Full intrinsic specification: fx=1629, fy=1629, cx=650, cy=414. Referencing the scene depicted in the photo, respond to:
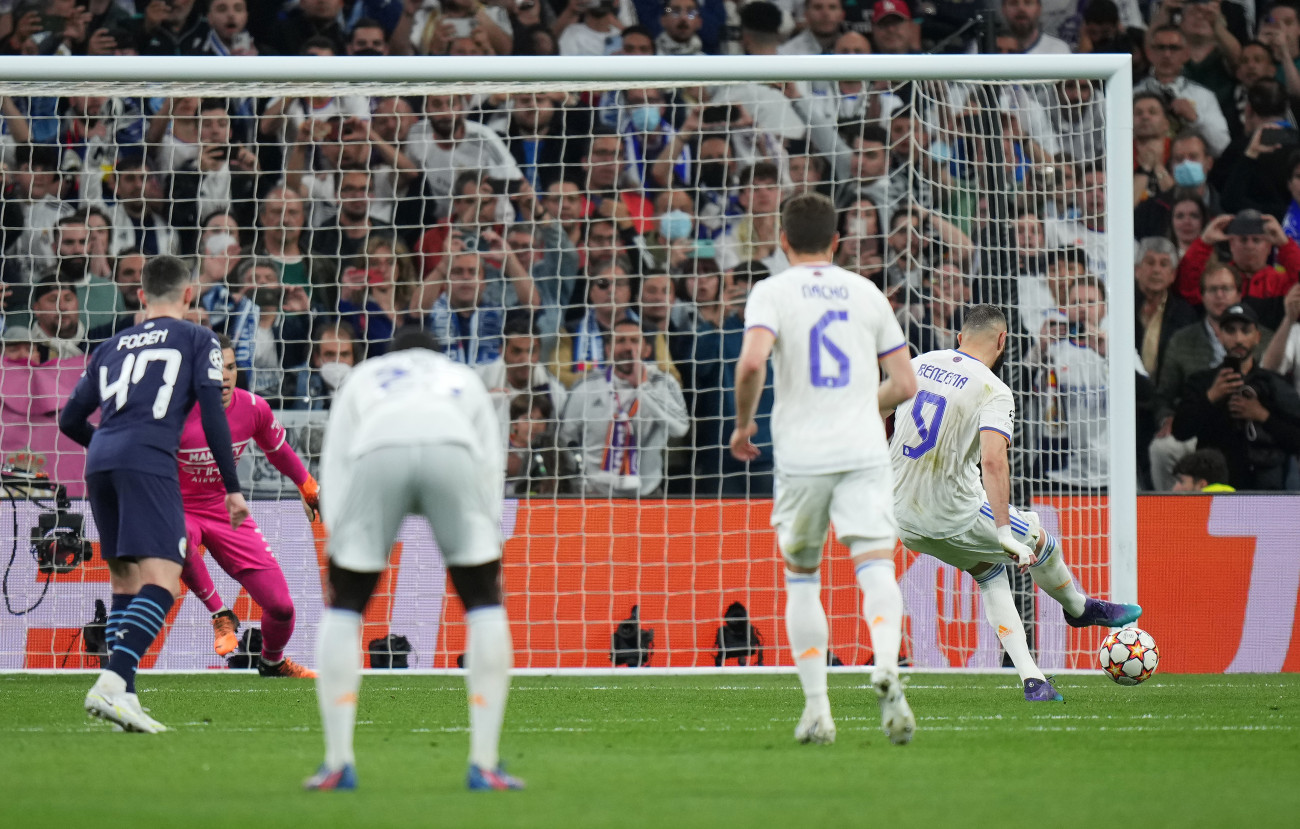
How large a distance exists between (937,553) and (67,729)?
4.78 meters

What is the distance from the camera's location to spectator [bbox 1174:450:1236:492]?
12484 millimetres

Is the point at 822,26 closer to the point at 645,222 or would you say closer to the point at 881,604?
the point at 645,222

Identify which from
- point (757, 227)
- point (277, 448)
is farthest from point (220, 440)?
point (757, 227)

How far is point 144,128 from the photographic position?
1334 cm

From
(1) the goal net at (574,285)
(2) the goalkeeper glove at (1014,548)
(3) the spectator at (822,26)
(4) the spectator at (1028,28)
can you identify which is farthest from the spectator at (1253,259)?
(2) the goalkeeper glove at (1014,548)

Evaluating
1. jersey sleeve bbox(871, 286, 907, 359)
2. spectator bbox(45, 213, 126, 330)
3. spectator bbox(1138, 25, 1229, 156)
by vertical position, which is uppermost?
spectator bbox(1138, 25, 1229, 156)

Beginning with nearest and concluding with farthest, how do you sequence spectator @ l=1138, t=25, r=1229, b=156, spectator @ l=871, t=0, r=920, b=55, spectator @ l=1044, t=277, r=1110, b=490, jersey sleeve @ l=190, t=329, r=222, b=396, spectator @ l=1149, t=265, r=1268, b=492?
jersey sleeve @ l=190, t=329, r=222, b=396
spectator @ l=1044, t=277, r=1110, b=490
spectator @ l=1149, t=265, r=1268, b=492
spectator @ l=1138, t=25, r=1229, b=156
spectator @ l=871, t=0, r=920, b=55

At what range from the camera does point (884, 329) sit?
6.71 metres

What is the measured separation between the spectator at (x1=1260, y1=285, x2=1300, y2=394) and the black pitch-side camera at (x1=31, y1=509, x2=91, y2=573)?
9.42 metres

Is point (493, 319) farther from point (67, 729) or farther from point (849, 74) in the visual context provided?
point (67, 729)

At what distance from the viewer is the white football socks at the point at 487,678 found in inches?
199

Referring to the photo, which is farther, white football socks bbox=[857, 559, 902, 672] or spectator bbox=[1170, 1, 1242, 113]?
spectator bbox=[1170, 1, 1242, 113]

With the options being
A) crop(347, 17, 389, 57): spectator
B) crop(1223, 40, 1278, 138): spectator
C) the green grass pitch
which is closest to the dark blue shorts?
the green grass pitch

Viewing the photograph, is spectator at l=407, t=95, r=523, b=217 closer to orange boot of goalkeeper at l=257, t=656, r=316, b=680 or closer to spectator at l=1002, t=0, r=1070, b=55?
orange boot of goalkeeper at l=257, t=656, r=316, b=680
